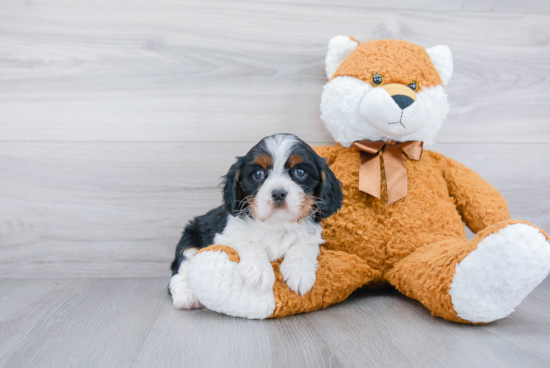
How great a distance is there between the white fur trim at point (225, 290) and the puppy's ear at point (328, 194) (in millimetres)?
342

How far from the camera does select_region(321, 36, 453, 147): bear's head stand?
4.83 feet

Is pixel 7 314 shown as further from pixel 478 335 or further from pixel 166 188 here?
pixel 478 335

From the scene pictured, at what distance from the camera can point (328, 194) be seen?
1416 millimetres

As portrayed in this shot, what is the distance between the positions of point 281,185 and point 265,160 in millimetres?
115

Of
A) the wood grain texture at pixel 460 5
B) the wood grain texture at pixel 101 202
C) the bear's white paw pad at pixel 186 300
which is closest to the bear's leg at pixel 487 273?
the bear's white paw pad at pixel 186 300

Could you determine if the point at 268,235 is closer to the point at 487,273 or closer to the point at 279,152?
the point at 279,152

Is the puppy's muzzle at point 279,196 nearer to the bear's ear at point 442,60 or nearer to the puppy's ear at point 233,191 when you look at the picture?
the puppy's ear at point 233,191

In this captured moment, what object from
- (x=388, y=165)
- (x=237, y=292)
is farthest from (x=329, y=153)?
A: (x=237, y=292)

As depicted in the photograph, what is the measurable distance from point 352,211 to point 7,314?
1303mm

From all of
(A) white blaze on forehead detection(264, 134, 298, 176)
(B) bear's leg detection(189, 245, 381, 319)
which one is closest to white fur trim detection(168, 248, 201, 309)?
(B) bear's leg detection(189, 245, 381, 319)

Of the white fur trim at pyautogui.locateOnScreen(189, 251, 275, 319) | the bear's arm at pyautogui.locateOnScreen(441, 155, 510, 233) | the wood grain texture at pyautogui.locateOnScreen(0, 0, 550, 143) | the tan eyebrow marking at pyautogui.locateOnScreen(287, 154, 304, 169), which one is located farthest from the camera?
the wood grain texture at pyautogui.locateOnScreen(0, 0, 550, 143)

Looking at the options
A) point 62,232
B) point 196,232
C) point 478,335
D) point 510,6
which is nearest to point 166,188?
point 196,232

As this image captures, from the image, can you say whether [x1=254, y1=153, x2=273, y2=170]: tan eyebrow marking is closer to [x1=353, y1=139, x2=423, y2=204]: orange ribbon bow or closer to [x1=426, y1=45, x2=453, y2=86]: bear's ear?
[x1=353, y1=139, x2=423, y2=204]: orange ribbon bow

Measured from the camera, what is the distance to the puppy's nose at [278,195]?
4.22ft
